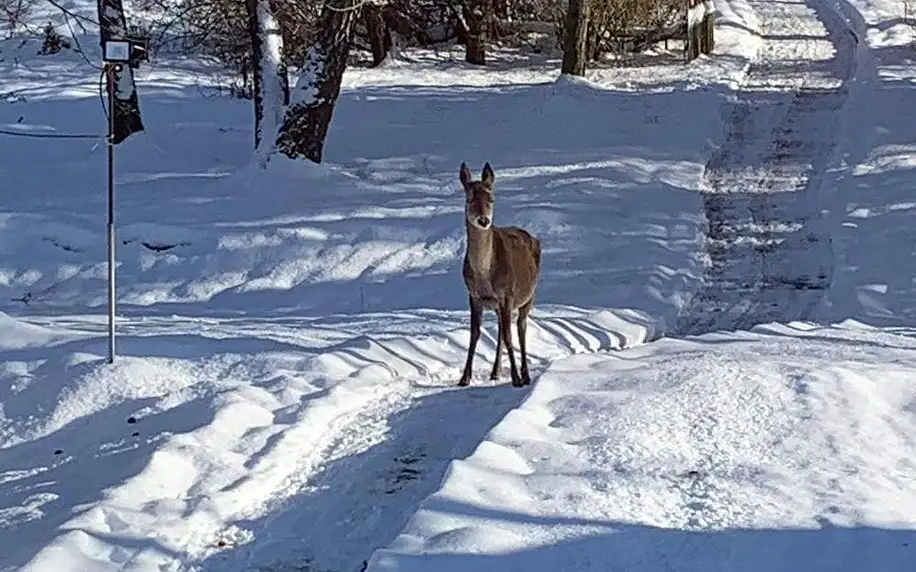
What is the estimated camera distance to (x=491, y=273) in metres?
9.96

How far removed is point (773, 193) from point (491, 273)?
8717 mm

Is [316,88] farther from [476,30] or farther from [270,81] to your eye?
[476,30]

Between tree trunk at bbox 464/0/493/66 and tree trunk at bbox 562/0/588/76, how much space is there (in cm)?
309

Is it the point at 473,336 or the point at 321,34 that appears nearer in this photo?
the point at 473,336

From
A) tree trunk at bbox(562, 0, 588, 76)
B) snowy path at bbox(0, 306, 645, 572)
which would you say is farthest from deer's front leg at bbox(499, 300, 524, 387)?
tree trunk at bbox(562, 0, 588, 76)

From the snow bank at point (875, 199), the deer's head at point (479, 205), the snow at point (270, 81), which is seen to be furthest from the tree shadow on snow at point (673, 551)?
the snow at point (270, 81)

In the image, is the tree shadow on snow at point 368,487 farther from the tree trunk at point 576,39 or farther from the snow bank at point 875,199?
the tree trunk at point 576,39

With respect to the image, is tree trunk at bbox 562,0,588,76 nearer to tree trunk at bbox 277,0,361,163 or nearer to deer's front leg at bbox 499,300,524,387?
tree trunk at bbox 277,0,361,163

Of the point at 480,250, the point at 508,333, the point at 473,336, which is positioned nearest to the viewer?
the point at 480,250

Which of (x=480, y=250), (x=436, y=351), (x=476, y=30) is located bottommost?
(x=436, y=351)

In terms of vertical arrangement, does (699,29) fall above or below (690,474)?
above

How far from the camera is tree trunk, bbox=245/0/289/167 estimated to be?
17.4 metres

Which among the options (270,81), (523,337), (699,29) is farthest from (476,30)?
(523,337)

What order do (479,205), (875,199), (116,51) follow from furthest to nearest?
(875,199)
(116,51)
(479,205)
